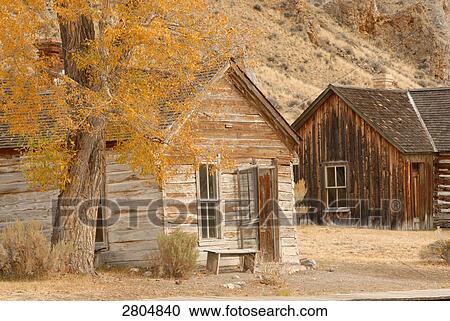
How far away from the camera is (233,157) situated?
69.9 feet

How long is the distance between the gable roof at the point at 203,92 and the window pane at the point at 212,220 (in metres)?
2.16

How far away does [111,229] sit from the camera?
20.2m

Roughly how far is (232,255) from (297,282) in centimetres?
154

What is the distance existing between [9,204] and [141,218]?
2974mm

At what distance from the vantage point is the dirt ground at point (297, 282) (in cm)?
1634

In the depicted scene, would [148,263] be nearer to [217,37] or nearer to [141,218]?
[141,218]

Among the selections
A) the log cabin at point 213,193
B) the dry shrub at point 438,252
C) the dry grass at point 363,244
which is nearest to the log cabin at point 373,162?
the dry grass at point 363,244

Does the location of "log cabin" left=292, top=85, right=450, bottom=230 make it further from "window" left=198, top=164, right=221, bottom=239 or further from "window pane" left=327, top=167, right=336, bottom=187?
"window" left=198, top=164, right=221, bottom=239

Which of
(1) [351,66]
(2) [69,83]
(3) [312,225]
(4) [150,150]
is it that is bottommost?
(3) [312,225]

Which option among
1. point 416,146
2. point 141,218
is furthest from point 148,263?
point 416,146

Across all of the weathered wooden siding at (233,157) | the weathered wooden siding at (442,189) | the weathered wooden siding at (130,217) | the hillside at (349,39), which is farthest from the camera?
the hillside at (349,39)

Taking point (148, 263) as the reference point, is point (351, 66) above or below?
above

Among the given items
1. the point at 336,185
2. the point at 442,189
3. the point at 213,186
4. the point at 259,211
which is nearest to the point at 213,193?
the point at 213,186
